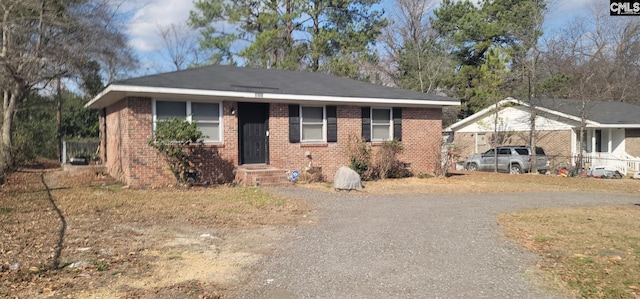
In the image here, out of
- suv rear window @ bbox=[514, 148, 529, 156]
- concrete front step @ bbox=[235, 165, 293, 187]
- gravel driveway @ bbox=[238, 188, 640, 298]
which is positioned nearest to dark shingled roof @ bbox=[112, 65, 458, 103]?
concrete front step @ bbox=[235, 165, 293, 187]

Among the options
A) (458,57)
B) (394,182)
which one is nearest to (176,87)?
(394,182)

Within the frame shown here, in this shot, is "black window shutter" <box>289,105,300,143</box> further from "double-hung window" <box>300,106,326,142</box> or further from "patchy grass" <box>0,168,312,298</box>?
"patchy grass" <box>0,168,312,298</box>

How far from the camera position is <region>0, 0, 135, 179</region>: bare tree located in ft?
58.4

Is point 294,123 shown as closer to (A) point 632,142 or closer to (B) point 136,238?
(B) point 136,238

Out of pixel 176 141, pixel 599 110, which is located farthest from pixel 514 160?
pixel 176 141

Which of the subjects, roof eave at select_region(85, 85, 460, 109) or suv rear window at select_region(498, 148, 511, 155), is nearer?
roof eave at select_region(85, 85, 460, 109)

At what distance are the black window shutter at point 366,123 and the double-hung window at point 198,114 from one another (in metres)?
5.05

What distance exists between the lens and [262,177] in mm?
Answer: 12477

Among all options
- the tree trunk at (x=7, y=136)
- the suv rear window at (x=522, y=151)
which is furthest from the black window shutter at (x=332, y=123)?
the tree trunk at (x=7, y=136)

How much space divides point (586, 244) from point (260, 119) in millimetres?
9866

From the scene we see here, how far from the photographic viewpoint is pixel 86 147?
71.2ft

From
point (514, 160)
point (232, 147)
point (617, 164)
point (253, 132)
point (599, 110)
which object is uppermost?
point (599, 110)

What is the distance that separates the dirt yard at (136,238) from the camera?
173 inches

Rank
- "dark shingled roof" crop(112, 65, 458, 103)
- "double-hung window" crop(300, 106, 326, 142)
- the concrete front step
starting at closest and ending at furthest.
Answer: "dark shingled roof" crop(112, 65, 458, 103) < the concrete front step < "double-hung window" crop(300, 106, 326, 142)
